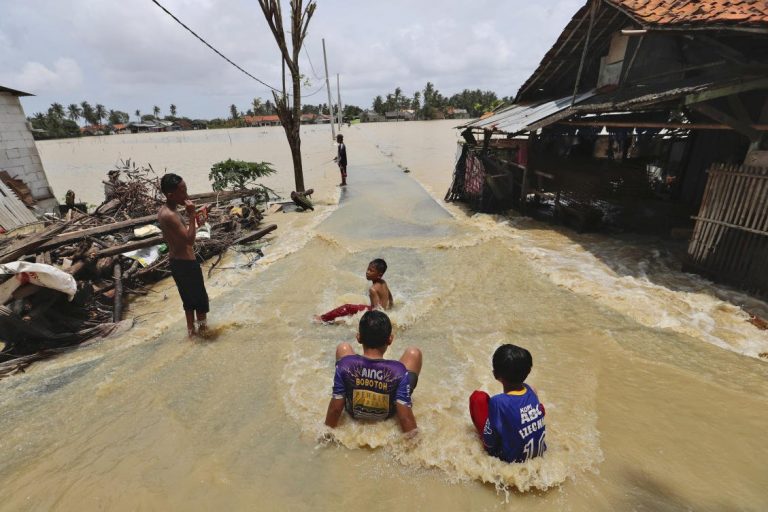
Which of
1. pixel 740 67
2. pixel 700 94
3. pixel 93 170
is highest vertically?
pixel 740 67

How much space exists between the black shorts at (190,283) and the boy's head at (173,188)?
2.42ft

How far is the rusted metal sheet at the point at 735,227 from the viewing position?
524cm

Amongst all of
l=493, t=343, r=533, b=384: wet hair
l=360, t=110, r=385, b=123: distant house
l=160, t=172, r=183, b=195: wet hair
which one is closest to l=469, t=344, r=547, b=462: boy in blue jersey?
l=493, t=343, r=533, b=384: wet hair

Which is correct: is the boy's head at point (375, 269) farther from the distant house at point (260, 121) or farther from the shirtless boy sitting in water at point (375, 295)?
the distant house at point (260, 121)

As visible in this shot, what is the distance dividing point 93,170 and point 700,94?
30.1m

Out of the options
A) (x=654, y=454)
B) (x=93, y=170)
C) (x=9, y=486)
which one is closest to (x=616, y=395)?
(x=654, y=454)

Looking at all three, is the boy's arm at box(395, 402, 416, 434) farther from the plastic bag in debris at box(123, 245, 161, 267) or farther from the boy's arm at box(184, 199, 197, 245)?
the plastic bag in debris at box(123, 245, 161, 267)

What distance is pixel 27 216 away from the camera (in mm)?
10344

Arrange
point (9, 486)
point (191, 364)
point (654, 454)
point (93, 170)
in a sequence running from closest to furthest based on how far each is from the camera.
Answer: point (9, 486)
point (654, 454)
point (191, 364)
point (93, 170)

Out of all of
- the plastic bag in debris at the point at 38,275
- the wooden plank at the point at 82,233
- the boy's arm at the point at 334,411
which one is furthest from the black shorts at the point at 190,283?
the wooden plank at the point at 82,233

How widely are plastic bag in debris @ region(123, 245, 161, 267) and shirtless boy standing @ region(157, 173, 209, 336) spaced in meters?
2.80

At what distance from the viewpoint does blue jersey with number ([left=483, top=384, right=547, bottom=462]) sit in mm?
2551

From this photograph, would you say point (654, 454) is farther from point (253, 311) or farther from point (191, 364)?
point (253, 311)

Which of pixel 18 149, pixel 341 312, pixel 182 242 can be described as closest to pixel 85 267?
pixel 182 242
